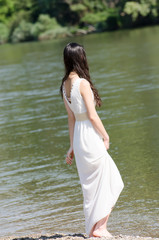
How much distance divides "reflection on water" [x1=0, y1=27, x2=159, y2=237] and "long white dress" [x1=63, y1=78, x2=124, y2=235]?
918mm

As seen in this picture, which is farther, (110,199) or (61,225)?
(61,225)

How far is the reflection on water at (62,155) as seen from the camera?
6.46 meters

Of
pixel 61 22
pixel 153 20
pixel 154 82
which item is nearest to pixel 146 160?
pixel 154 82

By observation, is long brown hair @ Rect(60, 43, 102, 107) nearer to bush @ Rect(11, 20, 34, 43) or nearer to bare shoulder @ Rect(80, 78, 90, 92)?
bare shoulder @ Rect(80, 78, 90, 92)

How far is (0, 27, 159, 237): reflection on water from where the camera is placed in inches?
255

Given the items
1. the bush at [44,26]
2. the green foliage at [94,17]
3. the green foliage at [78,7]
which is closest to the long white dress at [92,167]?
the bush at [44,26]

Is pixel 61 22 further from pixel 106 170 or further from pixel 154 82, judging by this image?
pixel 106 170

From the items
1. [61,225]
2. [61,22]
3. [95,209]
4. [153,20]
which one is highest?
[95,209]

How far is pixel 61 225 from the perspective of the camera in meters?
6.29

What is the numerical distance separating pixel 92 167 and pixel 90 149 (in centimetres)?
19

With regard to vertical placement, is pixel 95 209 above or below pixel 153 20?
above

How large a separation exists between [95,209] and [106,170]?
416 mm

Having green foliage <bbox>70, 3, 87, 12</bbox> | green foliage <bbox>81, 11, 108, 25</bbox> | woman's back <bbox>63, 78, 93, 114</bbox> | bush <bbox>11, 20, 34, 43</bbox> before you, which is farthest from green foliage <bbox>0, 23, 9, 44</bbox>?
woman's back <bbox>63, 78, 93, 114</bbox>

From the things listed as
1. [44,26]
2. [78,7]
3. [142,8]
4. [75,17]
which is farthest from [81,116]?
[75,17]
